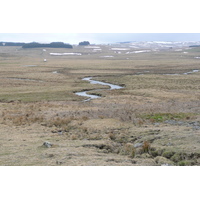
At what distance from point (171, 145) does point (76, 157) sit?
5.64 metres

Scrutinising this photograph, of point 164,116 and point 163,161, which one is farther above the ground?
point 163,161

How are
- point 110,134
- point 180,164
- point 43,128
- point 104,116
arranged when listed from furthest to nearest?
point 104,116 → point 43,128 → point 110,134 → point 180,164

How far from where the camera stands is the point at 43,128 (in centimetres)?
2384

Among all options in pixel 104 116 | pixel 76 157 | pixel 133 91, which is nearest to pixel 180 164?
pixel 76 157

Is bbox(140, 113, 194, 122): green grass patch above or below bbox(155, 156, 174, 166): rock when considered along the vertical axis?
below

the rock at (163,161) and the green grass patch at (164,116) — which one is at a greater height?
the rock at (163,161)

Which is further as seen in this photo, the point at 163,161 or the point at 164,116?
the point at 164,116

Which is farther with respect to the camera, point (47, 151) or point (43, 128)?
point (43, 128)

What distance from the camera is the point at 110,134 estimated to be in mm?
20062

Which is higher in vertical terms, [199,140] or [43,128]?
[199,140]

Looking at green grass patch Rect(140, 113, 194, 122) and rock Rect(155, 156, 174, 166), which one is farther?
green grass patch Rect(140, 113, 194, 122)

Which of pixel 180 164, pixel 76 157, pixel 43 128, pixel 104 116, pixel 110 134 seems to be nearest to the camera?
pixel 180 164

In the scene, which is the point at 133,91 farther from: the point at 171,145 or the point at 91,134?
the point at 171,145

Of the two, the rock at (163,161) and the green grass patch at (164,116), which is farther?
the green grass patch at (164,116)
